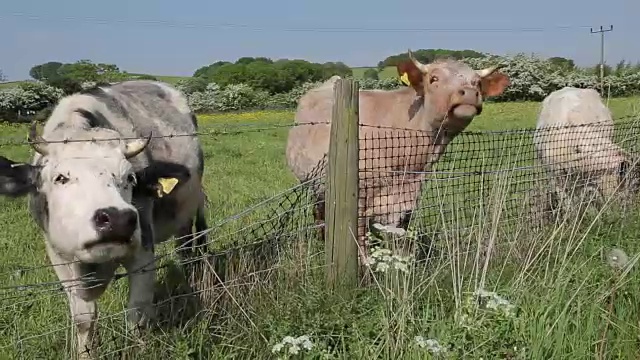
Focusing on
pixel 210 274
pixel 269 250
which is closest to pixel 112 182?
pixel 210 274

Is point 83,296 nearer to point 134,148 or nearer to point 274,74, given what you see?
point 134,148

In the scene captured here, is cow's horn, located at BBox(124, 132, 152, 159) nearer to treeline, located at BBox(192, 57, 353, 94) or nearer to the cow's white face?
the cow's white face

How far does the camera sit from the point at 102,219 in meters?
3.64

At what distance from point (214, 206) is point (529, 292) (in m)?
5.43

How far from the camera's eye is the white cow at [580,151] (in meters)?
6.39

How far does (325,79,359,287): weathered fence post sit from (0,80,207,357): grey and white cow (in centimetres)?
101

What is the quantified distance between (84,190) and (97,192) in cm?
8

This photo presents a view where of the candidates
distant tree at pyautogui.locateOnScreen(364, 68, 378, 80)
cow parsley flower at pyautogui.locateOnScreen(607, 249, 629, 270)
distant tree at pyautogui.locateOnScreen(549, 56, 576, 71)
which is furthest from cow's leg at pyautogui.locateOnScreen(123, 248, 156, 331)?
distant tree at pyautogui.locateOnScreen(549, 56, 576, 71)

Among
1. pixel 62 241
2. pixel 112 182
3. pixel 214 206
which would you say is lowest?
pixel 214 206

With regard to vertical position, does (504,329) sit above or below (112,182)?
below

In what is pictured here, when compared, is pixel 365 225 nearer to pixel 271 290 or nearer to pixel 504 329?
pixel 271 290

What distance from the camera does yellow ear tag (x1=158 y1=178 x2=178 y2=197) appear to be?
4617 mm

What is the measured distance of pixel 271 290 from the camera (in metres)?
4.36

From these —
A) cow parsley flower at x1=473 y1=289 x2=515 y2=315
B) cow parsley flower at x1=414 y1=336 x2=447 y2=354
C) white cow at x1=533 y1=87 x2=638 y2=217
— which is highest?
white cow at x1=533 y1=87 x2=638 y2=217
